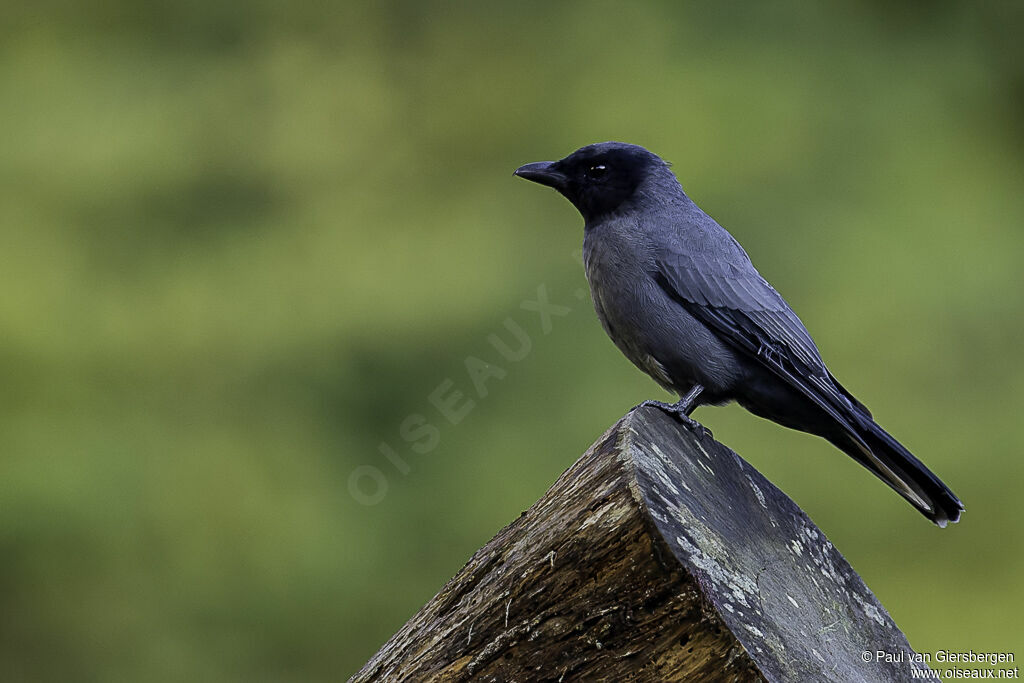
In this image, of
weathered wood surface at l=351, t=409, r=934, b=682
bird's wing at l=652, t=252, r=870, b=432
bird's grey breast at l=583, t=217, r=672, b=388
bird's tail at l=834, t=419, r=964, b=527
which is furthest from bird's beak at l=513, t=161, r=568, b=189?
weathered wood surface at l=351, t=409, r=934, b=682

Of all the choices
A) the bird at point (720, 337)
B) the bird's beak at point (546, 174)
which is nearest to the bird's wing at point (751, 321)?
the bird at point (720, 337)

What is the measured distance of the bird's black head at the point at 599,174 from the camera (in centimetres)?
419

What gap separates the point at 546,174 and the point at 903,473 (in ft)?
6.21

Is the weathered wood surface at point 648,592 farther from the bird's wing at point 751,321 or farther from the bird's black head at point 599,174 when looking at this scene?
the bird's black head at point 599,174

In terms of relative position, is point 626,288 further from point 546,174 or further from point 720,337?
point 546,174

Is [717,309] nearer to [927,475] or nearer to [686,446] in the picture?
[927,475]

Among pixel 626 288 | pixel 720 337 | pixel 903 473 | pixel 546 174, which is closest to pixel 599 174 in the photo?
pixel 546 174

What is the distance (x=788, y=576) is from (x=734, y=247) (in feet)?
6.48

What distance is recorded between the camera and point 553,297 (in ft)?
23.7

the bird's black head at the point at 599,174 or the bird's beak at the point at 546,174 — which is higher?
the bird's beak at the point at 546,174

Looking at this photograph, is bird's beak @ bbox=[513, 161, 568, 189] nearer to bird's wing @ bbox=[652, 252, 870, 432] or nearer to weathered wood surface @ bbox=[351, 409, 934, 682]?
bird's wing @ bbox=[652, 252, 870, 432]

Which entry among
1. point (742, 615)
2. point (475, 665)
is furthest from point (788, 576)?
point (475, 665)

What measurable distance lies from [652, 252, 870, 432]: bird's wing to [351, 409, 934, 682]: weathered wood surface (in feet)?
4.28

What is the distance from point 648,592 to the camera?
1.80 m
